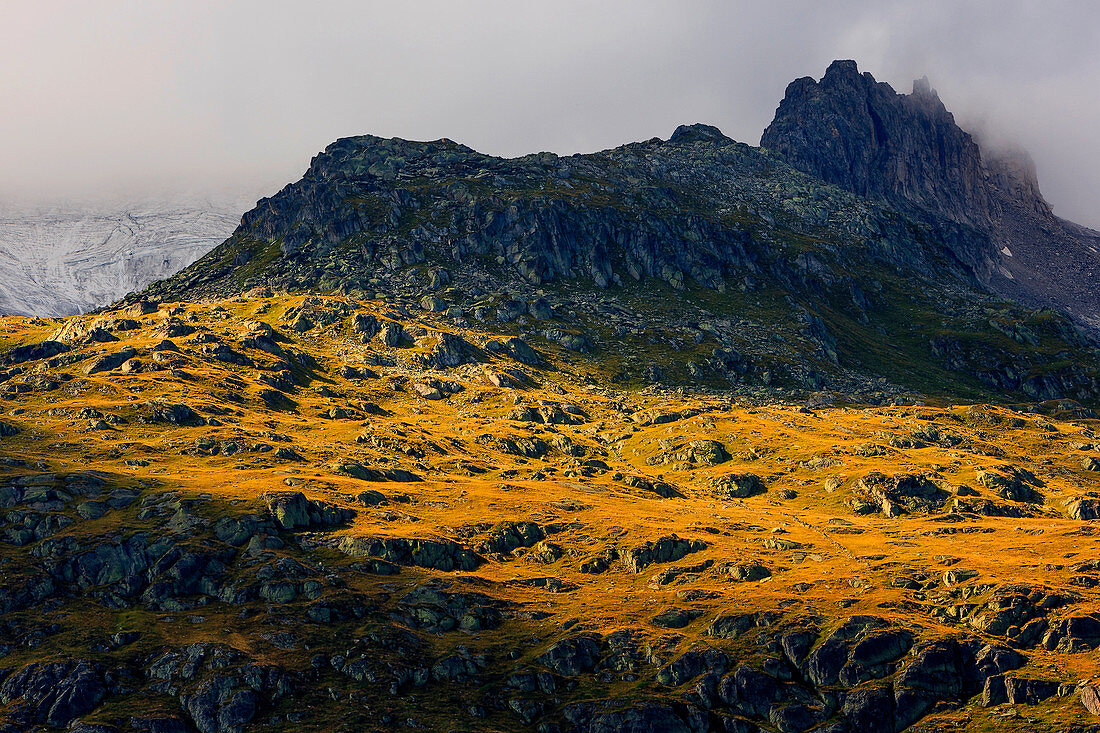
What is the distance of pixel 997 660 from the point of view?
303 ft

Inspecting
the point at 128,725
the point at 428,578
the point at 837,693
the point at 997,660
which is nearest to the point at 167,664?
the point at 128,725

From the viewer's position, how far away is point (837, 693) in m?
92.2


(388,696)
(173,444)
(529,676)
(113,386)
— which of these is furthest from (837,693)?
(113,386)

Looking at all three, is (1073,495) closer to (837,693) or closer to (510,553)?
(837,693)

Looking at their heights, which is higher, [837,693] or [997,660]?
[997,660]

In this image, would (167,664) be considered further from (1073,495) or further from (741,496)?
(1073,495)

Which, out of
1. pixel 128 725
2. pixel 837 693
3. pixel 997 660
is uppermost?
pixel 997 660

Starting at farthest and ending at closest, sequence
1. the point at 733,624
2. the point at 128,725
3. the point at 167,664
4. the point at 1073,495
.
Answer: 1. the point at 1073,495
2. the point at 733,624
3. the point at 167,664
4. the point at 128,725

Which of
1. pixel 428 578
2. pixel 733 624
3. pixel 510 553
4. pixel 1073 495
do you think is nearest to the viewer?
pixel 733 624

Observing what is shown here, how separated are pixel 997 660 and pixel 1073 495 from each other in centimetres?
→ 10503

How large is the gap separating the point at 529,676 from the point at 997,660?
190ft

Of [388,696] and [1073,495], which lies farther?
[1073,495]

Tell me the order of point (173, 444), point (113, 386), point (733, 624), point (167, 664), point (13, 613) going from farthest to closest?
point (113, 386)
point (173, 444)
point (733, 624)
point (13, 613)
point (167, 664)

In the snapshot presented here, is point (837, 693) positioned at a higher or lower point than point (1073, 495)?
lower
